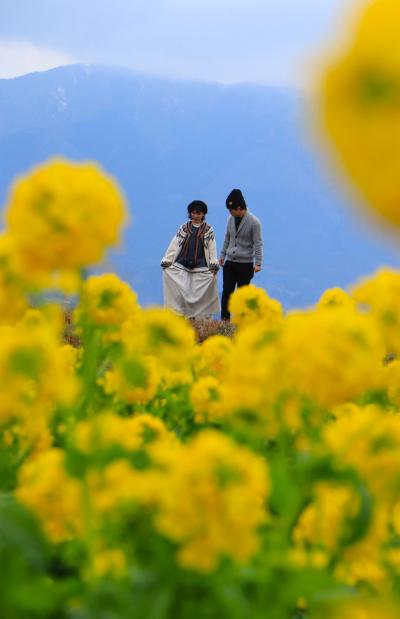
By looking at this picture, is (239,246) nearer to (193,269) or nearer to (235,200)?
(235,200)

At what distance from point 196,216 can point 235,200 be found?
0.70 meters

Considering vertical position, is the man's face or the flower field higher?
the man's face

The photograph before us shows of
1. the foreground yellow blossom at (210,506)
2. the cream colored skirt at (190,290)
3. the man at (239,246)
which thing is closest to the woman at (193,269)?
the cream colored skirt at (190,290)

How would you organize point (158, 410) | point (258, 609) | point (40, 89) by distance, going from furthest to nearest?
point (40, 89) → point (158, 410) → point (258, 609)

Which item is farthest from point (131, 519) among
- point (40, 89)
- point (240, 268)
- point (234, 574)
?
point (40, 89)

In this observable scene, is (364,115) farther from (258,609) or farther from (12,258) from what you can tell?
(12,258)

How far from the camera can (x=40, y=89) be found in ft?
440

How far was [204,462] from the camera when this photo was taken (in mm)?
736

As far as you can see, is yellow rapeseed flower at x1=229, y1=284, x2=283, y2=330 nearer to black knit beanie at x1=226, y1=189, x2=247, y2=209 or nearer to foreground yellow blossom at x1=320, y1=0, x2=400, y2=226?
foreground yellow blossom at x1=320, y1=0, x2=400, y2=226

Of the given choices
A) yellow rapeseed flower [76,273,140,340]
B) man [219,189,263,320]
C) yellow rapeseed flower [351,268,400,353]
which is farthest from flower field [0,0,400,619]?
man [219,189,263,320]

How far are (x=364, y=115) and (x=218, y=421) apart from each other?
4.86ft

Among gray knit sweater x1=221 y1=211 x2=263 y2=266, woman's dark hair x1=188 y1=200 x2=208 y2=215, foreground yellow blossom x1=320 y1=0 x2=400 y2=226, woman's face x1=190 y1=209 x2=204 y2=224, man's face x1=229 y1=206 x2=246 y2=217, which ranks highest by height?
woman's dark hair x1=188 y1=200 x2=208 y2=215

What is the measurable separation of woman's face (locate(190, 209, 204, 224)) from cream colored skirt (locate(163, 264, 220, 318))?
1.01 metres

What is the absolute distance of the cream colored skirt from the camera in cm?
1252
